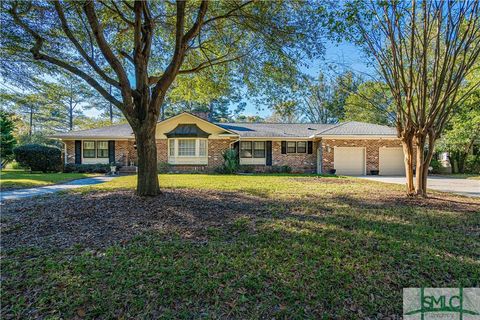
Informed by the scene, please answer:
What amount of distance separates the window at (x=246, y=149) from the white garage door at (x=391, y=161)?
967cm

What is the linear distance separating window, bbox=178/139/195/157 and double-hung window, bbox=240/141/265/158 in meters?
3.76

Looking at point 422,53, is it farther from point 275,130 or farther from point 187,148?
point 187,148

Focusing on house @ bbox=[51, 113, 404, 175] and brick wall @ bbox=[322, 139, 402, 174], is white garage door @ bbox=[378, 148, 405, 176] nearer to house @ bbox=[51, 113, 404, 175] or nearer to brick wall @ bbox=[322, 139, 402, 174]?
house @ bbox=[51, 113, 404, 175]

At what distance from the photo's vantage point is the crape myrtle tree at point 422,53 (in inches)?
259

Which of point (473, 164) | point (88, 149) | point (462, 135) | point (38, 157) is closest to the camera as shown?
point (38, 157)

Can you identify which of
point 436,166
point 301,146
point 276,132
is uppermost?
point 276,132

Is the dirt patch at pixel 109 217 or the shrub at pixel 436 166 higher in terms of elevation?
the shrub at pixel 436 166

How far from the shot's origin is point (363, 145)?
734 inches

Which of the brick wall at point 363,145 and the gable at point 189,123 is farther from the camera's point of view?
the gable at point 189,123

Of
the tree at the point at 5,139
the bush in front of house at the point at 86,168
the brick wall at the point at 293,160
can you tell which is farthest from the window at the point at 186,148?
the tree at the point at 5,139

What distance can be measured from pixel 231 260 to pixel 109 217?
3143mm

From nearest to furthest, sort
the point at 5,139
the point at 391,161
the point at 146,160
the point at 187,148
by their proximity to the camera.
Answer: the point at 146,160 < the point at 391,161 < the point at 187,148 < the point at 5,139

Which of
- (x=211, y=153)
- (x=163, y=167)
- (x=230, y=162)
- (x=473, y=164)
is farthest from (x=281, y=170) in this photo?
(x=473, y=164)

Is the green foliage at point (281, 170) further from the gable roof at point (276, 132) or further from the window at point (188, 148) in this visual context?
the window at point (188, 148)
